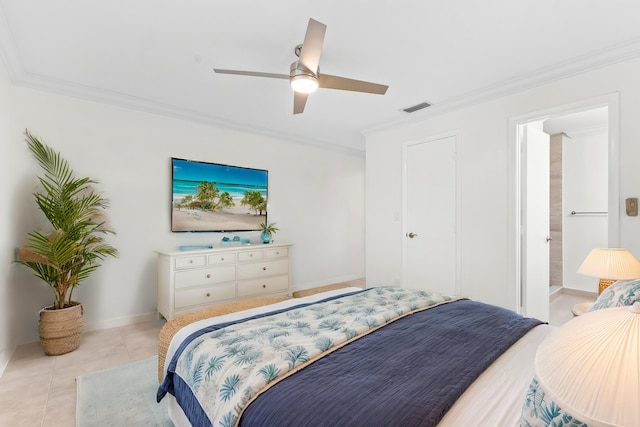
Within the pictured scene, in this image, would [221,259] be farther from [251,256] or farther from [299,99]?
[299,99]

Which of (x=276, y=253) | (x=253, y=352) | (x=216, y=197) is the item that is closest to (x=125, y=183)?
(x=216, y=197)

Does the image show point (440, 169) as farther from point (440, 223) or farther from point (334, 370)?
point (334, 370)

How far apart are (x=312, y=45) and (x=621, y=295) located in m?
1.88

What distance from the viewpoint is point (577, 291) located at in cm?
429

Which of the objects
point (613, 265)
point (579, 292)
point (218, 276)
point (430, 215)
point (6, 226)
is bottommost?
Result: point (579, 292)

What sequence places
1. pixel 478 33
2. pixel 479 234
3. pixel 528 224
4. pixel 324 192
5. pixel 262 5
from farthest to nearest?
pixel 324 192
pixel 479 234
pixel 528 224
pixel 478 33
pixel 262 5

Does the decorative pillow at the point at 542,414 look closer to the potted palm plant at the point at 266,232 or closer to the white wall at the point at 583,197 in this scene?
the potted palm plant at the point at 266,232

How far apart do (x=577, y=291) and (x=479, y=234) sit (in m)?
2.43

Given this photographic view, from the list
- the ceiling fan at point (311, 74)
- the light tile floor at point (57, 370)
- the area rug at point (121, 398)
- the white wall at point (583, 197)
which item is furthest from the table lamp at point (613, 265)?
the light tile floor at point (57, 370)

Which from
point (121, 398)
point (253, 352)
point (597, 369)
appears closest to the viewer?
point (597, 369)

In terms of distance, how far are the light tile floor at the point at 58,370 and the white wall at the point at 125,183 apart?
21 cm

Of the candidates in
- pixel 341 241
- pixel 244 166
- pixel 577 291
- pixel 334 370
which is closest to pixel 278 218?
pixel 244 166

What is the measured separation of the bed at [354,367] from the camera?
3.02 ft

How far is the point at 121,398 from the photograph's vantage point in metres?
1.98
